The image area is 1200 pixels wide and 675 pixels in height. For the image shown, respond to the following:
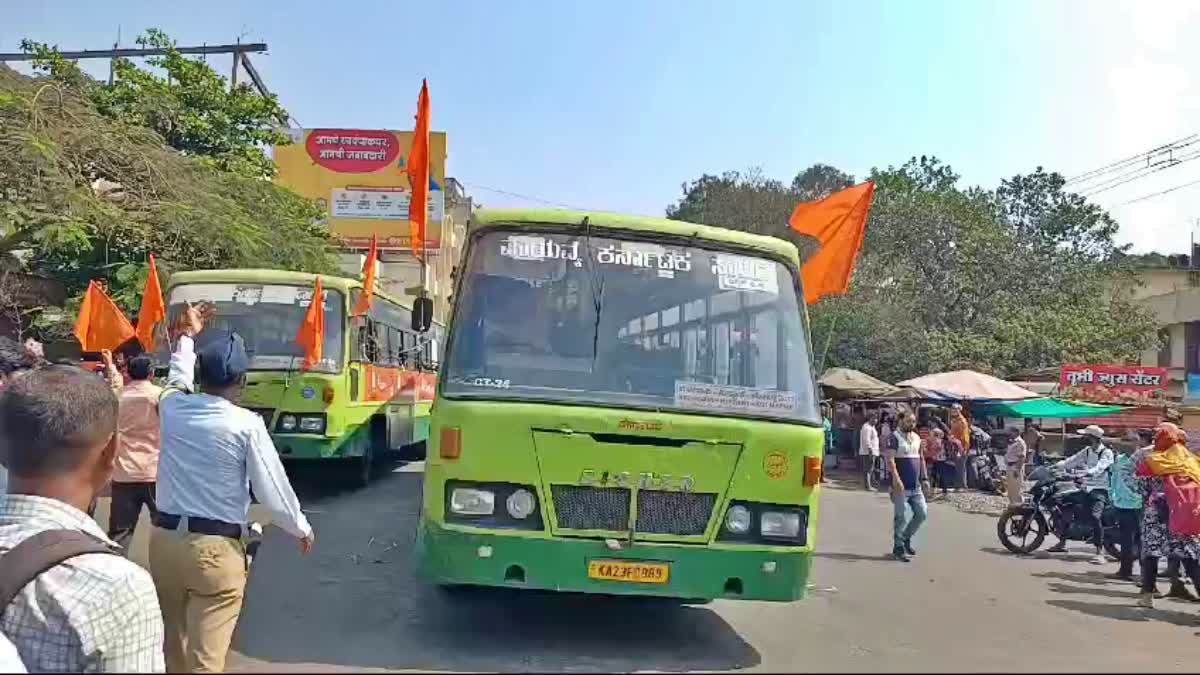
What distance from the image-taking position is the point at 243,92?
88.5ft

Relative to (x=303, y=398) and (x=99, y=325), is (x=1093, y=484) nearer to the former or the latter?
(x=303, y=398)

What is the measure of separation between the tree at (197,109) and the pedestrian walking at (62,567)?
21972 mm

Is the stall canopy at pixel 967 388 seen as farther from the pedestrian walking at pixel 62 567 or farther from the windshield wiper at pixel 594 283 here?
the pedestrian walking at pixel 62 567

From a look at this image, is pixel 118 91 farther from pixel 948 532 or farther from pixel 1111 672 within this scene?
pixel 1111 672

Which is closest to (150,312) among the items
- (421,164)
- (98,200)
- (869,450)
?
(421,164)

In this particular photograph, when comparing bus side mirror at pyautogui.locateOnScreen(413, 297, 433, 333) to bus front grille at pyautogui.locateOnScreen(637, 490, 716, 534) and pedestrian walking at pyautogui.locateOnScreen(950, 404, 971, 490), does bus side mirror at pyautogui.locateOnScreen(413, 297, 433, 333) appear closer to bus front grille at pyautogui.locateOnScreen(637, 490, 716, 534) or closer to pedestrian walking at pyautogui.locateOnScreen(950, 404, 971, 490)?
bus front grille at pyautogui.locateOnScreen(637, 490, 716, 534)

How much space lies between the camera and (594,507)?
6.52m

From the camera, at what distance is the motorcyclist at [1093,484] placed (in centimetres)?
1334

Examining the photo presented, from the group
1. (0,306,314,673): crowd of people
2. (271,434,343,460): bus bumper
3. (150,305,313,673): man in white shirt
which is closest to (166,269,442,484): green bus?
(271,434,343,460): bus bumper

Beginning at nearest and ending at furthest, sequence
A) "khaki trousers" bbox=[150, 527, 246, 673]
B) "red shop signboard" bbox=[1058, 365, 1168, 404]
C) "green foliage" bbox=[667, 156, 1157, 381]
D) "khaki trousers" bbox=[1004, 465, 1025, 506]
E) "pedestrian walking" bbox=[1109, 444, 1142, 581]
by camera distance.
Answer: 1. "khaki trousers" bbox=[150, 527, 246, 673]
2. "pedestrian walking" bbox=[1109, 444, 1142, 581]
3. "khaki trousers" bbox=[1004, 465, 1025, 506]
4. "red shop signboard" bbox=[1058, 365, 1168, 404]
5. "green foliage" bbox=[667, 156, 1157, 381]

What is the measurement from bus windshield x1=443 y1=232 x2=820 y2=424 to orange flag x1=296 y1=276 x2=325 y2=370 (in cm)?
609

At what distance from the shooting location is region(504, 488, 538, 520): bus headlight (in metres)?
6.48

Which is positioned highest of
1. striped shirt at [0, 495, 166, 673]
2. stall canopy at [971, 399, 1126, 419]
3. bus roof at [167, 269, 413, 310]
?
bus roof at [167, 269, 413, 310]

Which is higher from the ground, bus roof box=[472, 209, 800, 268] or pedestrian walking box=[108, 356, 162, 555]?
bus roof box=[472, 209, 800, 268]
